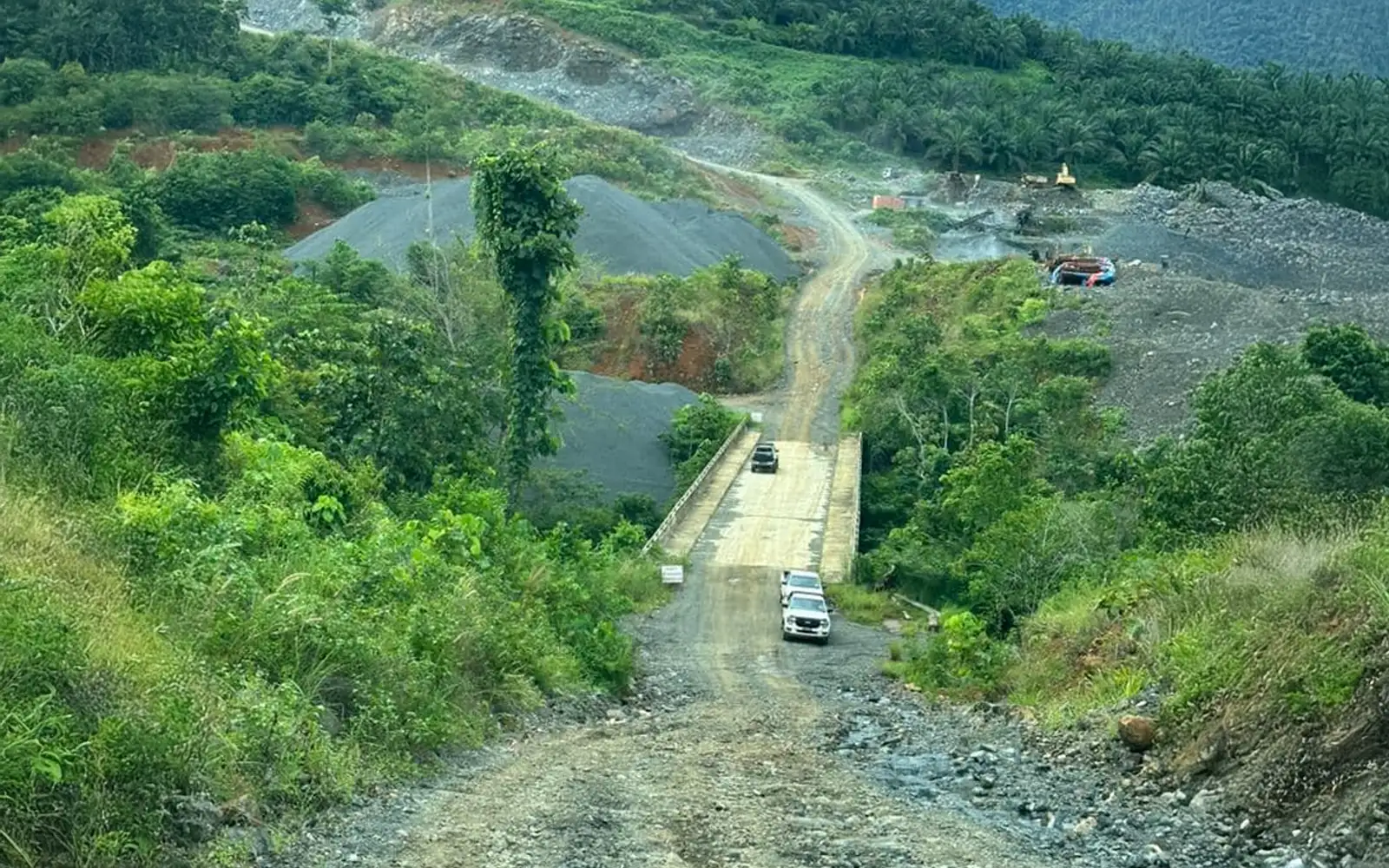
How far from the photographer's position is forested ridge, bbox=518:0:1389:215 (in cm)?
10381

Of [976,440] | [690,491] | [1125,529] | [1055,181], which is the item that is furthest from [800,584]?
[1055,181]

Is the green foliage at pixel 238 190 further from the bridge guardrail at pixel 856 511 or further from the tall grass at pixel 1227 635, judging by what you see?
the tall grass at pixel 1227 635

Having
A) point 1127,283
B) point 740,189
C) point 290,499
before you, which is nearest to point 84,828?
point 290,499

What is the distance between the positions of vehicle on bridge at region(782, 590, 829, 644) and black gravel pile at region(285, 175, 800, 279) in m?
28.1

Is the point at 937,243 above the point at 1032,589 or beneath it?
beneath

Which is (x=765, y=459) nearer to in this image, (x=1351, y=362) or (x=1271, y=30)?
(x=1351, y=362)

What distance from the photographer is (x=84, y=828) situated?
8.38 metres

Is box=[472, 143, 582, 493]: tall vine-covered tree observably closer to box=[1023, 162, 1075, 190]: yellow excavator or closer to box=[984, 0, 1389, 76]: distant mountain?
box=[1023, 162, 1075, 190]: yellow excavator

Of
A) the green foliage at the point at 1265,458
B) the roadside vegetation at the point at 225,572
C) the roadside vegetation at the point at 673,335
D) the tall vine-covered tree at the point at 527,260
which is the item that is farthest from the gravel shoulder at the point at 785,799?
the roadside vegetation at the point at 673,335

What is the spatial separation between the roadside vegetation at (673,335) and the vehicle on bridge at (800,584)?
22.8 metres

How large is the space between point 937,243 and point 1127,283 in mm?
20804

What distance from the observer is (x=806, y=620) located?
2797cm

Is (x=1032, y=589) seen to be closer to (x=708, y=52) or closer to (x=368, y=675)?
(x=368, y=675)

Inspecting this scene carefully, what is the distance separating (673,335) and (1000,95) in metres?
66.3
